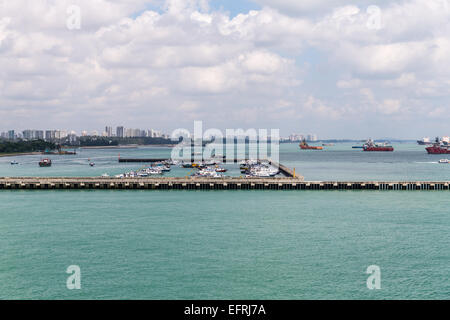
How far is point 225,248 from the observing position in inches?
1543

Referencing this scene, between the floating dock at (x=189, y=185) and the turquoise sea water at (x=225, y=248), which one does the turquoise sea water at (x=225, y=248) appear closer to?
the turquoise sea water at (x=225, y=248)

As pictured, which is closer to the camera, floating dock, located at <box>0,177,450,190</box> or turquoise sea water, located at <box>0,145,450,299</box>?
turquoise sea water, located at <box>0,145,450,299</box>

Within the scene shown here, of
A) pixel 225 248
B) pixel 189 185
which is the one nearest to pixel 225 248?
pixel 225 248

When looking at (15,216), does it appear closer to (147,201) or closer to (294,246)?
(147,201)

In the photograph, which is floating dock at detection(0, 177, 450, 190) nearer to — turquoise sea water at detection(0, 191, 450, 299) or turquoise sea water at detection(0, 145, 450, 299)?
turquoise sea water at detection(0, 145, 450, 299)

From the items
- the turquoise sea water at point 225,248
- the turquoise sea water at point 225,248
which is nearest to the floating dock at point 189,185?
the turquoise sea water at point 225,248

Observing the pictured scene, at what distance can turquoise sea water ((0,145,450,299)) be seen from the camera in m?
30.1

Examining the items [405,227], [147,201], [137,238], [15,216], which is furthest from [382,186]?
[15,216]

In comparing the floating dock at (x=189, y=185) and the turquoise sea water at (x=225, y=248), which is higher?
the floating dock at (x=189, y=185)

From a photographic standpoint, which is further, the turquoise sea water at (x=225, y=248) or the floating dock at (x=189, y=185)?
the floating dock at (x=189, y=185)

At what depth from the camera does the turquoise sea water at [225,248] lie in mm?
30141

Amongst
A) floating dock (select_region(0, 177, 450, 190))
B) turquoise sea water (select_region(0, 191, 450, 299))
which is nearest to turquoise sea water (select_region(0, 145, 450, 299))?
turquoise sea water (select_region(0, 191, 450, 299))

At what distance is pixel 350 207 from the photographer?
6078 cm

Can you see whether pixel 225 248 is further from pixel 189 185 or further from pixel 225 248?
pixel 189 185
